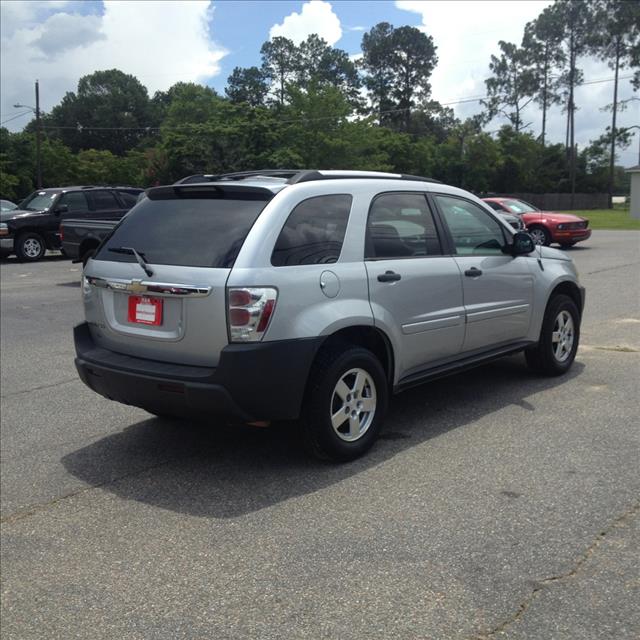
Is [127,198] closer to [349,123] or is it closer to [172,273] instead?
[172,273]

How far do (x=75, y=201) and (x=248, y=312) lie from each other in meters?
17.2

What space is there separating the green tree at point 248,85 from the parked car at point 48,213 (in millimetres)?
77189

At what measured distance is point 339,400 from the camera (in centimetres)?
482

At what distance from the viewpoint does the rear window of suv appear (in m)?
4.59

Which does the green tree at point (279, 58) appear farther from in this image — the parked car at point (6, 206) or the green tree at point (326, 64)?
the parked car at point (6, 206)

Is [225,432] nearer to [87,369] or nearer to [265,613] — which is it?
[87,369]

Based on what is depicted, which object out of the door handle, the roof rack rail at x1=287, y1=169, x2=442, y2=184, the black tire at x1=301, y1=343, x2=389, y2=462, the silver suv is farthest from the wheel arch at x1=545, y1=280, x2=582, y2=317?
the black tire at x1=301, y1=343, x2=389, y2=462

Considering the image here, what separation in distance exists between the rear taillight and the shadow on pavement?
0.64 metres

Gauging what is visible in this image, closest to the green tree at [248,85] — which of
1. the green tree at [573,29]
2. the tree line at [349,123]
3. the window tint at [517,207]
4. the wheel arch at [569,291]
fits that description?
the tree line at [349,123]

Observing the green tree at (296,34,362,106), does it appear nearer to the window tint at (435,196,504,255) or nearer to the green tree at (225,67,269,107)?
the green tree at (225,67,269,107)

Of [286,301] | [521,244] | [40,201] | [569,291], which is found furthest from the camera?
[40,201]

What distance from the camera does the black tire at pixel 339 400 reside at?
Result: 4645mm

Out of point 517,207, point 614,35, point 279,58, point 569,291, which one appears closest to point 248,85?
point 279,58

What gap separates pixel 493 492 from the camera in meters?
4.32
